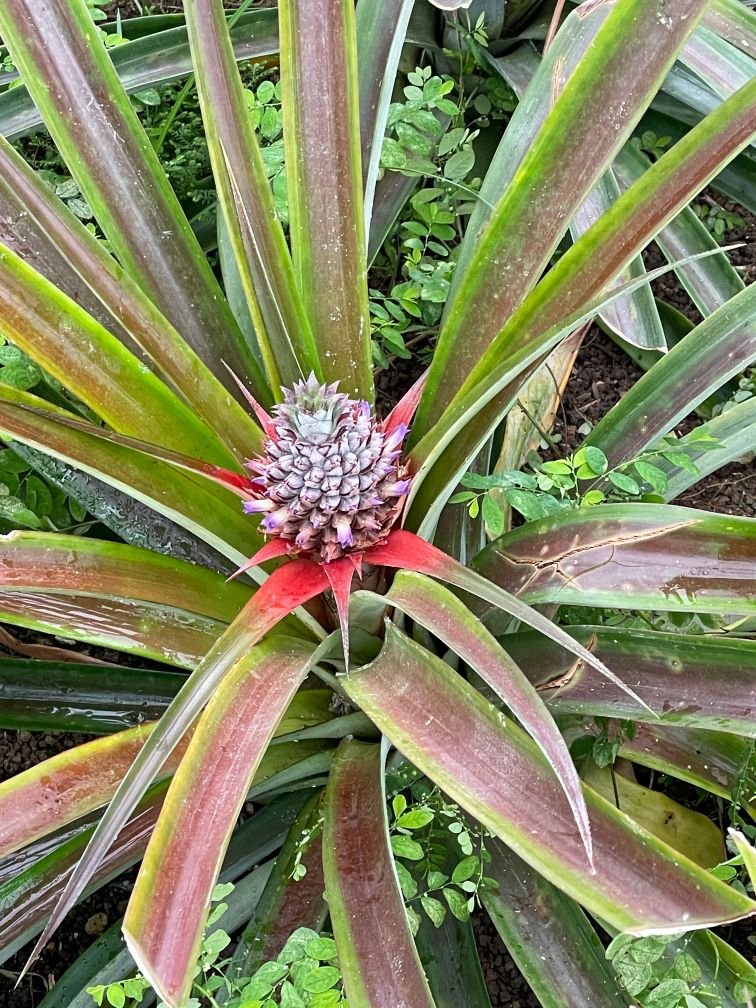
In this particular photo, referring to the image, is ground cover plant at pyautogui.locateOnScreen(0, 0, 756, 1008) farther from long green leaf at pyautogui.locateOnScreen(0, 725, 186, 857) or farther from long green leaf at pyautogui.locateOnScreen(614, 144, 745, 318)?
long green leaf at pyautogui.locateOnScreen(614, 144, 745, 318)

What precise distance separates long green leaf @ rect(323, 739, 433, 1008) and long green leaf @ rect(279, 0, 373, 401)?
19.4 inches

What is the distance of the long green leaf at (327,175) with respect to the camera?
0.96 meters

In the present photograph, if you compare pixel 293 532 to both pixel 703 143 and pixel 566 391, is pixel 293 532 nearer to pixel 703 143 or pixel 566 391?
pixel 703 143

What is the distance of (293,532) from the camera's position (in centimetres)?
89

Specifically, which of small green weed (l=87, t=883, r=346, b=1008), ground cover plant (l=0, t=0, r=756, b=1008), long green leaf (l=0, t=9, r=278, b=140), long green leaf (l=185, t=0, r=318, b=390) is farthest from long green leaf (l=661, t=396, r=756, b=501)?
long green leaf (l=0, t=9, r=278, b=140)

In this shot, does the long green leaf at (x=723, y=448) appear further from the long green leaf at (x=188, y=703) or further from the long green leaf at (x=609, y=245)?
the long green leaf at (x=188, y=703)

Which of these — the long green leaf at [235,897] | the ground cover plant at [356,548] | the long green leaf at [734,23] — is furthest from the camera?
the long green leaf at [734,23]

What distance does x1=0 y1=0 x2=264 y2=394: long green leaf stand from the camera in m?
1.02

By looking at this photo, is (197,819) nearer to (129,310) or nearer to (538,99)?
(129,310)

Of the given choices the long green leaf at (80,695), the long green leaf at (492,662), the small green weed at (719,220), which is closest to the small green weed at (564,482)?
the long green leaf at (492,662)

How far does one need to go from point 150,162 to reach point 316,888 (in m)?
0.97

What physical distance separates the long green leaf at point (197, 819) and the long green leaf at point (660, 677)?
0.33 m

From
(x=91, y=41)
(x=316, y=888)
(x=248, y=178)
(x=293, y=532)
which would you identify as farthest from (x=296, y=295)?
(x=316, y=888)

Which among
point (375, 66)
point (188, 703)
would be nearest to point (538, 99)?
point (375, 66)
